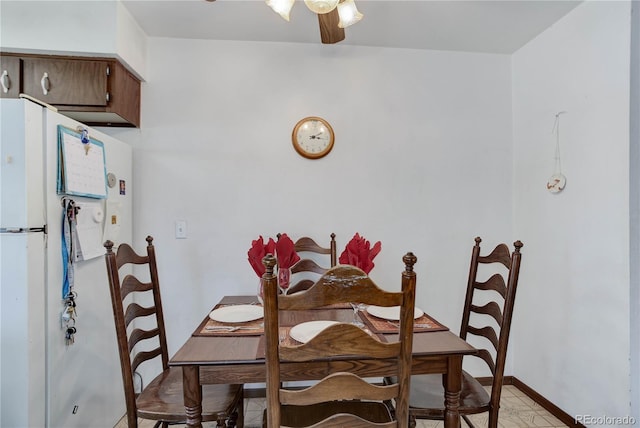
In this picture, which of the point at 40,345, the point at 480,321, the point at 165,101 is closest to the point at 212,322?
the point at 40,345

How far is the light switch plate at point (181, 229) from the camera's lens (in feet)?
7.70

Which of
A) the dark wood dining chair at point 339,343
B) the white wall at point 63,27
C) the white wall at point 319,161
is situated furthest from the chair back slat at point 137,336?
the white wall at point 63,27

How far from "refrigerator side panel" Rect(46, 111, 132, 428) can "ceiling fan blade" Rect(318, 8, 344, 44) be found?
131 cm

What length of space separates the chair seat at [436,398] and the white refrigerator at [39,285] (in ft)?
5.22

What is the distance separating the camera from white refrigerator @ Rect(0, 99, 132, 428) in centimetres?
141

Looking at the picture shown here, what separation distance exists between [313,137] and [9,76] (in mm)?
1780

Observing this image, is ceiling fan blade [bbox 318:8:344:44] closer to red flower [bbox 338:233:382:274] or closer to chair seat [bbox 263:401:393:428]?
red flower [bbox 338:233:382:274]

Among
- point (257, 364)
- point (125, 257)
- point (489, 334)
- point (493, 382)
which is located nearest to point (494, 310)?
point (489, 334)

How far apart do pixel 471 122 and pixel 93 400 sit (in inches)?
116

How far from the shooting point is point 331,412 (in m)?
1.38

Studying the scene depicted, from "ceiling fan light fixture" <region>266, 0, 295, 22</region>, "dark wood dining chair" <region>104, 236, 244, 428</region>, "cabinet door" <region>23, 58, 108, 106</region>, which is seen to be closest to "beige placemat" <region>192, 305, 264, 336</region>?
"dark wood dining chair" <region>104, 236, 244, 428</region>

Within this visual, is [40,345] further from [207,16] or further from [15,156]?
[207,16]

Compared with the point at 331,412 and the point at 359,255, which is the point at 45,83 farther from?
the point at 331,412

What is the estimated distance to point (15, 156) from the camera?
4.64ft
